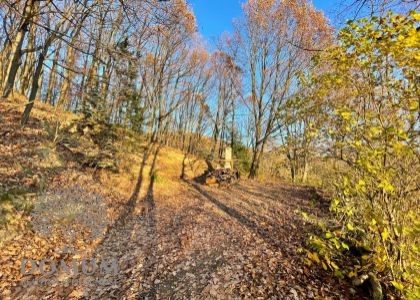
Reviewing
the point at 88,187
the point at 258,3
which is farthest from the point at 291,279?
the point at 258,3

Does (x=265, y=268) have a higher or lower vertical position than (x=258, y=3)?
lower

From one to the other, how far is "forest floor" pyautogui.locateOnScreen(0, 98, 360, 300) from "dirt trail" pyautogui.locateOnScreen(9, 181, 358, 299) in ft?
0.05

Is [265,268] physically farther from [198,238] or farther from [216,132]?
[216,132]

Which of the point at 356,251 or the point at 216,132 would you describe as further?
the point at 216,132

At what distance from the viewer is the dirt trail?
3500mm

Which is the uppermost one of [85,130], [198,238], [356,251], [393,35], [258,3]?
[258,3]

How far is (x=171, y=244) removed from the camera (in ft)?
17.0

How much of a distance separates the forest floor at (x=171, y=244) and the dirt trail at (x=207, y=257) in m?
0.02

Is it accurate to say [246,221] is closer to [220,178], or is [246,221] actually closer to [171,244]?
[171,244]

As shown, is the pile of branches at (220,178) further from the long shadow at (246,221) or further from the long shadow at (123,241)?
the long shadow at (123,241)

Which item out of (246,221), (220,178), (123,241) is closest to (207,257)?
(123,241)

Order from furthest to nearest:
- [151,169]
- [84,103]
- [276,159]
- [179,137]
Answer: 1. [179,137]
2. [276,159]
3. [151,169]
4. [84,103]

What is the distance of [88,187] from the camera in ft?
25.5

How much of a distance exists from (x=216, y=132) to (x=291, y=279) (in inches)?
894
